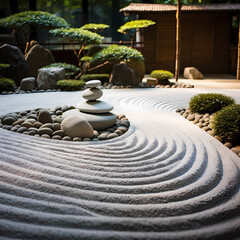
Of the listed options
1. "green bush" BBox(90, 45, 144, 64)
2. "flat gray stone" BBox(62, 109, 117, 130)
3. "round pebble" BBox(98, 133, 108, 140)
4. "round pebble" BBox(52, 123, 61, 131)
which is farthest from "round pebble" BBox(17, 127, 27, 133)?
"green bush" BBox(90, 45, 144, 64)

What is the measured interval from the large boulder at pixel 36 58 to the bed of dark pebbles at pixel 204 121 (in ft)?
20.4

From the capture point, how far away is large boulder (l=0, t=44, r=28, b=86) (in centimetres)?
983

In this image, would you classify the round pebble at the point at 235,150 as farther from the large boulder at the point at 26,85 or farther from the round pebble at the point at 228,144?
the large boulder at the point at 26,85

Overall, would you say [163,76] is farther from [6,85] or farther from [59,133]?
[59,133]

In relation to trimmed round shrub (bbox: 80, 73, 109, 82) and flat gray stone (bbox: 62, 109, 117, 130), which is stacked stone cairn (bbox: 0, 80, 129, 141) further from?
trimmed round shrub (bbox: 80, 73, 109, 82)

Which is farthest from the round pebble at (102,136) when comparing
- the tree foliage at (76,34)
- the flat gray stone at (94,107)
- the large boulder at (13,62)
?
the large boulder at (13,62)

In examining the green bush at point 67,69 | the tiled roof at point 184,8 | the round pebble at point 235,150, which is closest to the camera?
the round pebble at point 235,150

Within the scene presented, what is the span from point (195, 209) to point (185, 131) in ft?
7.74

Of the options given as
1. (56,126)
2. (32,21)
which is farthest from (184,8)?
(56,126)

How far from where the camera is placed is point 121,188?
9.46 ft

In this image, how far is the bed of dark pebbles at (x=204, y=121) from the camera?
4.32 m

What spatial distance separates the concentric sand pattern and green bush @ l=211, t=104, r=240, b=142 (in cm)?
20

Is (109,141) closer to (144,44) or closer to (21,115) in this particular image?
(21,115)

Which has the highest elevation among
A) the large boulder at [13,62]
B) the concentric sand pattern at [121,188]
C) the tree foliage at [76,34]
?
the tree foliage at [76,34]
